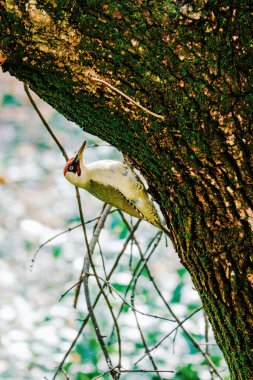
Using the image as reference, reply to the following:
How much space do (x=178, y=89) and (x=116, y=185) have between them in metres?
1.27

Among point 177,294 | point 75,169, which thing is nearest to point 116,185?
point 75,169

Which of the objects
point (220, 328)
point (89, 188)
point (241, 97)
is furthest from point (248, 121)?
point (89, 188)

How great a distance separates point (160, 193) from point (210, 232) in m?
0.15

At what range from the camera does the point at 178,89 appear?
48.0 inches

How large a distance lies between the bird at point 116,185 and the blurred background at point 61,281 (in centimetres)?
8

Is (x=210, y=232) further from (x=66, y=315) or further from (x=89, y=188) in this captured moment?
(x=66, y=315)

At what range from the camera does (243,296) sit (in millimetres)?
1276

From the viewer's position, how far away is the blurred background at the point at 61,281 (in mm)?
3371

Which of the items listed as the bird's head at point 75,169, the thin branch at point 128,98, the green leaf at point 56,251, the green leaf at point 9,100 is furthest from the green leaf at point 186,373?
the green leaf at point 9,100

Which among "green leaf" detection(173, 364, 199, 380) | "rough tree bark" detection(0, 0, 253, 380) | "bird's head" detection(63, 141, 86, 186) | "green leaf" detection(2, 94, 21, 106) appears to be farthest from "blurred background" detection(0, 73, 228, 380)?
"rough tree bark" detection(0, 0, 253, 380)

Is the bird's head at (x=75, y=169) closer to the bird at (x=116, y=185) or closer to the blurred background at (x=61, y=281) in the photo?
the bird at (x=116, y=185)

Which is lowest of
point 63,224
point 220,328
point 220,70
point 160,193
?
point 220,328

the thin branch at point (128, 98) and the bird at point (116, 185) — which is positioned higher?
the bird at point (116, 185)

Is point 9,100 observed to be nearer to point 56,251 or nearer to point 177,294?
point 56,251
